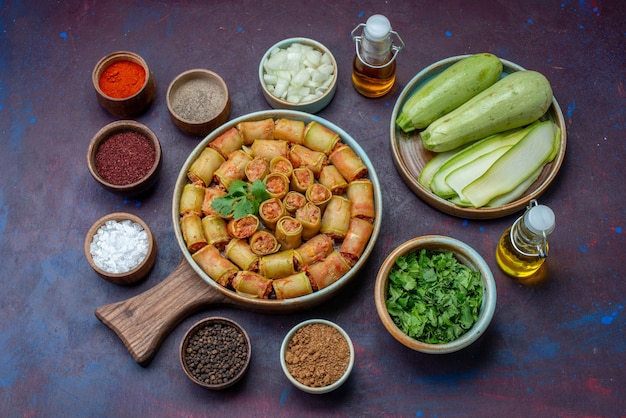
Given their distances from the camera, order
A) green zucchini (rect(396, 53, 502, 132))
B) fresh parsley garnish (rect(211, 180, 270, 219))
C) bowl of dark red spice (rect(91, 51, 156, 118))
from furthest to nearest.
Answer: bowl of dark red spice (rect(91, 51, 156, 118))
green zucchini (rect(396, 53, 502, 132))
fresh parsley garnish (rect(211, 180, 270, 219))

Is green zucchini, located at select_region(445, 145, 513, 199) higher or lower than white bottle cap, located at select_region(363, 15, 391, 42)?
lower

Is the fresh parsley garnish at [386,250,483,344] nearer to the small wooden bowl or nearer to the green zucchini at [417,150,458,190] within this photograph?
the green zucchini at [417,150,458,190]

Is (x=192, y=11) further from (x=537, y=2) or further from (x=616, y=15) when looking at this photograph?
(x=616, y=15)

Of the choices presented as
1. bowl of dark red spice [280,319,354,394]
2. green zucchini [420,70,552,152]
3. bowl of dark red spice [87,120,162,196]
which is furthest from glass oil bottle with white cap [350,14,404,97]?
bowl of dark red spice [280,319,354,394]

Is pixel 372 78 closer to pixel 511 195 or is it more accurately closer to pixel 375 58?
pixel 375 58

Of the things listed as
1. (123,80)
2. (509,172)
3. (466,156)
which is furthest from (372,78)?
(123,80)

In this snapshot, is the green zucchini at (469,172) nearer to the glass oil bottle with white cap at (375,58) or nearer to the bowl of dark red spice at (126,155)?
the glass oil bottle with white cap at (375,58)

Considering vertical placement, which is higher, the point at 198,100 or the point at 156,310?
the point at 198,100

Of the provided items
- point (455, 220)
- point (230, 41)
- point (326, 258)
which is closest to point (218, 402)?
point (326, 258)
